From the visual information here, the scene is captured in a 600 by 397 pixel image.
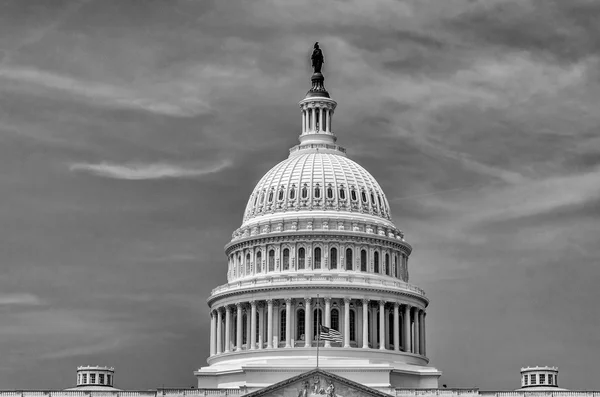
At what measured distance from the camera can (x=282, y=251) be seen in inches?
6890

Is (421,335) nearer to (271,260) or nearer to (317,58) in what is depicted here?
(271,260)

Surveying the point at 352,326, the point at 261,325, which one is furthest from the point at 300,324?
the point at 352,326

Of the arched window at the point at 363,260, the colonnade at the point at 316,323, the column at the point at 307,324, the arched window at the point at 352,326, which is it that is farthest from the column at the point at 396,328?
the column at the point at 307,324

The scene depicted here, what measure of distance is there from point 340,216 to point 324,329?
80.2 feet

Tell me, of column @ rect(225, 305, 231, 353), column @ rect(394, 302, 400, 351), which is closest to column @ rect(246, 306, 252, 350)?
column @ rect(225, 305, 231, 353)

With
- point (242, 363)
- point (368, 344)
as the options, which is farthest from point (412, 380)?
point (242, 363)

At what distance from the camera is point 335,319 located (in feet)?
561

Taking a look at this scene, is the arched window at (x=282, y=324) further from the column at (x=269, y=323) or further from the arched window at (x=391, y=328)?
the arched window at (x=391, y=328)

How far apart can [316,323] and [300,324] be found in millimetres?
2184

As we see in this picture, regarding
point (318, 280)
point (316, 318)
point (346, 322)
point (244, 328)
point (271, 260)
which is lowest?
point (346, 322)

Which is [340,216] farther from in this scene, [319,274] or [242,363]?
[242,363]

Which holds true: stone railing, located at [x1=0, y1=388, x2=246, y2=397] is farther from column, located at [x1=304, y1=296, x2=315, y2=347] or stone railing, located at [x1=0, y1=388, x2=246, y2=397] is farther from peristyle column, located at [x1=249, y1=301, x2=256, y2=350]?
peristyle column, located at [x1=249, y1=301, x2=256, y2=350]

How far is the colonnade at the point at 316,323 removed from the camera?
555 ft

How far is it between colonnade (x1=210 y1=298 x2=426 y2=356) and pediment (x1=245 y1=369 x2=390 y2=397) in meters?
17.2
